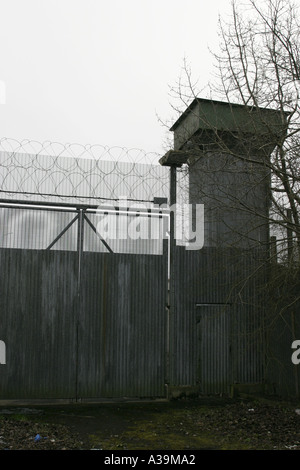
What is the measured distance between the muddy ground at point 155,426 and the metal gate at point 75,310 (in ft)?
1.43

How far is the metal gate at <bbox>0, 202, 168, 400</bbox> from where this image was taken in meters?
8.30

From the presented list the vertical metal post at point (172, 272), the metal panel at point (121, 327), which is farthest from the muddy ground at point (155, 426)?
the vertical metal post at point (172, 272)

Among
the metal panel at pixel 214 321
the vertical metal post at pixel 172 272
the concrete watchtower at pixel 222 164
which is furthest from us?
the metal panel at pixel 214 321

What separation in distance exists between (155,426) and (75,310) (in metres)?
2.57

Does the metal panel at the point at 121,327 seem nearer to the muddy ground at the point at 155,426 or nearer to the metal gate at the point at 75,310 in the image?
the metal gate at the point at 75,310

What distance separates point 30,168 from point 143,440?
4.84 metres

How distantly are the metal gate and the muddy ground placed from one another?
43 cm

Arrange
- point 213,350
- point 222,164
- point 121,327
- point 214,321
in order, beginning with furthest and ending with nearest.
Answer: point 214,321
point 213,350
point 121,327
point 222,164

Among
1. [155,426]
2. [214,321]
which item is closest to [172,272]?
[214,321]

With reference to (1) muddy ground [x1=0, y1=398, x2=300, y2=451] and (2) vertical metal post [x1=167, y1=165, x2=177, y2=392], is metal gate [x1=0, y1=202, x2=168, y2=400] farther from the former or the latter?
(1) muddy ground [x1=0, y1=398, x2=300, y2=451]

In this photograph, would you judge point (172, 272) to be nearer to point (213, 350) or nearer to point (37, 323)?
point (213, 350)

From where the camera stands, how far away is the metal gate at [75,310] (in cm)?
830

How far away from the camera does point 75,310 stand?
855 cm

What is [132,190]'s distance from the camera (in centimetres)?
891
